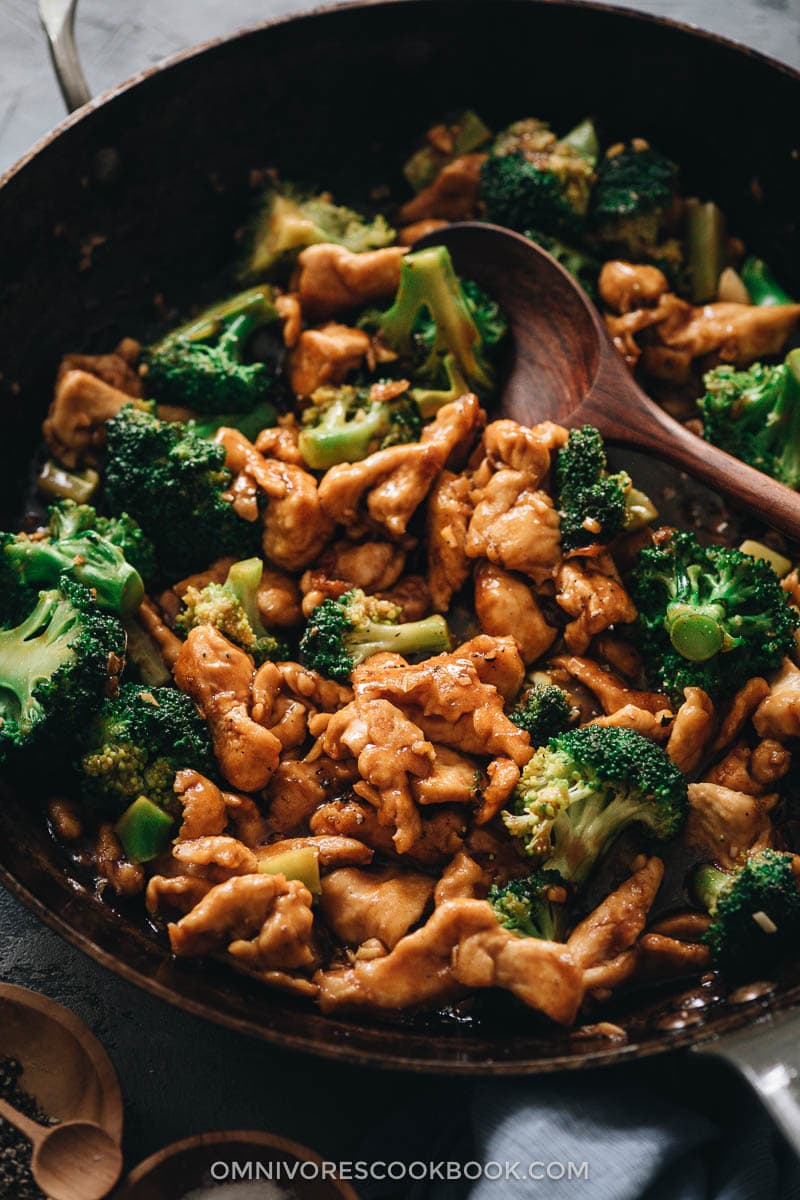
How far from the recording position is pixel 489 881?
10.5ft

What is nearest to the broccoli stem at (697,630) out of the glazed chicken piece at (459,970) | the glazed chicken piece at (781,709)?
the glazed chicken piece at (781,709)

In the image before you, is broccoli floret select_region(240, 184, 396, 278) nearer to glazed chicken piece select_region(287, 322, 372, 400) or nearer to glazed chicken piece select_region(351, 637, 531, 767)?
glazed chicken piece select_region(287, 322, 372, 400)

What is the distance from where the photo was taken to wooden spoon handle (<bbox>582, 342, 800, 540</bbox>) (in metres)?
3.44

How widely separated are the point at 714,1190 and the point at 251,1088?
131 centimetres

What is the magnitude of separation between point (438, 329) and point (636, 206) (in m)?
0.92

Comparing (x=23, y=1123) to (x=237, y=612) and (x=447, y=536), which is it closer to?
(x=237, y=612)

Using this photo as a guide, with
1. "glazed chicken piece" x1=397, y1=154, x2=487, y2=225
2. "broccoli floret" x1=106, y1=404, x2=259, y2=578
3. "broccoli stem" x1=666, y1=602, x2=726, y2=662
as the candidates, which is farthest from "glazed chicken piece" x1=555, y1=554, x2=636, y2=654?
"glazed chicken piece" x1=397, y1=154, x2=487, y2=225

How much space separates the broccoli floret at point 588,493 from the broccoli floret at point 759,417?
20.1 inches

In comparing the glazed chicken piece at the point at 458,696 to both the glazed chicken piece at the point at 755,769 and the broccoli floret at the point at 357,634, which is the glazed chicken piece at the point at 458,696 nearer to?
the broccoli floret at the point at 357,634

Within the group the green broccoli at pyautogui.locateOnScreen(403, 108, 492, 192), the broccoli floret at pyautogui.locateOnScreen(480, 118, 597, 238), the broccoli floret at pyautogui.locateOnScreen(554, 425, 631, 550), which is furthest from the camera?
the green broccoli at pyautogui.locateOnScreen(403, 108, 492, 192)

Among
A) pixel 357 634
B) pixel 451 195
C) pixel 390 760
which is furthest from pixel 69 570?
pixel 451 195

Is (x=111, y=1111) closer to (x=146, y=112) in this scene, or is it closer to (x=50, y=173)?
(x=50, y=173)

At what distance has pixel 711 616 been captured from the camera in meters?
3.28

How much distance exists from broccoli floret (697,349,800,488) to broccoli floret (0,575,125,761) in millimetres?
2096
